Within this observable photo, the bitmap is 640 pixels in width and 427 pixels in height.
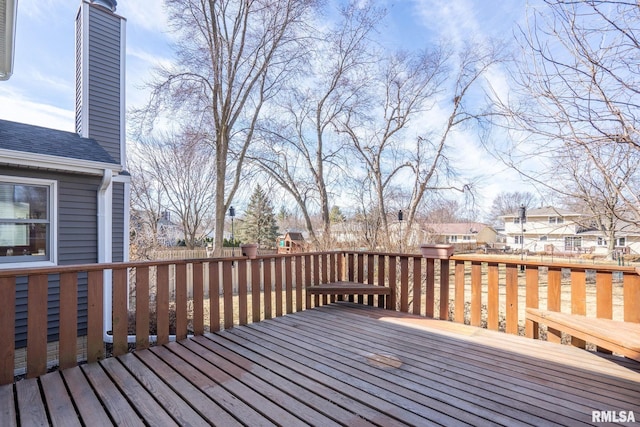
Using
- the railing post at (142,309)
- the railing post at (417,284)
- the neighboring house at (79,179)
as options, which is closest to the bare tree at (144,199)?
the neighboring house at (79,179)

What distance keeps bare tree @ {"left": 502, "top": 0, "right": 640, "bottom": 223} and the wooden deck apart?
1.32 meters

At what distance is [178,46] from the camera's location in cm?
898

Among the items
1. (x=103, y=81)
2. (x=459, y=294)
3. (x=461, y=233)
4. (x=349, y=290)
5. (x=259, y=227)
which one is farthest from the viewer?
(x=461, y=233)

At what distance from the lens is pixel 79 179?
472 cm

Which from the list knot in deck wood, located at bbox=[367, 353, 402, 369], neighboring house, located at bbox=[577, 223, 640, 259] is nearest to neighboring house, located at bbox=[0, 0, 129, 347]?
knot in deck wood, located at bbox=[367, 353, 402, 369]

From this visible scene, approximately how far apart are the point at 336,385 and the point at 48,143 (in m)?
5.41

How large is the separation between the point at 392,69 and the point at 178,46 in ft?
22.7

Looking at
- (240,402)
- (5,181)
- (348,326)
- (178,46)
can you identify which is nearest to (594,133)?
(348,326)

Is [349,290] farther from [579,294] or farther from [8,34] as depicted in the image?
[8,34]

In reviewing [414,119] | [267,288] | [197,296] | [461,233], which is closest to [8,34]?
[197,296]

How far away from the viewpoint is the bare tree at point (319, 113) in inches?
404

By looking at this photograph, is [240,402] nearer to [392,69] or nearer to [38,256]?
[38,256]

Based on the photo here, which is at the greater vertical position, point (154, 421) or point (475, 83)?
point (475, 83)

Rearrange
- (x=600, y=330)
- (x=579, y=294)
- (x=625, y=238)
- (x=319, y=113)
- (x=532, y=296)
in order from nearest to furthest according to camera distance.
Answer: (x=600, y=330) → (x=579, y=294) → (x=625, y=238) → (x=532, y=296) → (x=319, y=113)
